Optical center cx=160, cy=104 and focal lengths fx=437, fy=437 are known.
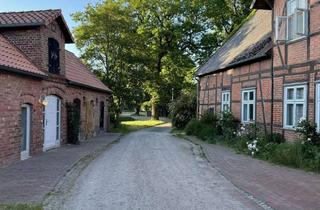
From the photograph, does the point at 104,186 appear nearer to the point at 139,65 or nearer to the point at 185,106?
the point at 185,106

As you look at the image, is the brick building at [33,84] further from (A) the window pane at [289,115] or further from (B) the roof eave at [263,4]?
(A) the window pane at [289,115]

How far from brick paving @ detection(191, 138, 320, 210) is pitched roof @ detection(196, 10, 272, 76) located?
5525 millimetres

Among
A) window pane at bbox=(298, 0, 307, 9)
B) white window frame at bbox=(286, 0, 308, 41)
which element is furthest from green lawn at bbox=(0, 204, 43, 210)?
window pane at bbox=(298, 0, 307, 9)

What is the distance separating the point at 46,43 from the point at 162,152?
633 centimetres

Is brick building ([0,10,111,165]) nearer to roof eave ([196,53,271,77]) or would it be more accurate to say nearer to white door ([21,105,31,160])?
white door ([21,105,31,160])

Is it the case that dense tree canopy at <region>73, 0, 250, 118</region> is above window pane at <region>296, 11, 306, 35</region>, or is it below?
above

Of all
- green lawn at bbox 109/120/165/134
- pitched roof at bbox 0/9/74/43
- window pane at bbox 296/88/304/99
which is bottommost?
green lawn at bbox 109/120/165/134

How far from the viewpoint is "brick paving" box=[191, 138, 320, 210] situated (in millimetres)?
8383

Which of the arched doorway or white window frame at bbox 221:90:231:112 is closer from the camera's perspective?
the arched doorway

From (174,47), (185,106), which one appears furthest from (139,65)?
(174,47)

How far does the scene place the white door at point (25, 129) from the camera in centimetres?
1501

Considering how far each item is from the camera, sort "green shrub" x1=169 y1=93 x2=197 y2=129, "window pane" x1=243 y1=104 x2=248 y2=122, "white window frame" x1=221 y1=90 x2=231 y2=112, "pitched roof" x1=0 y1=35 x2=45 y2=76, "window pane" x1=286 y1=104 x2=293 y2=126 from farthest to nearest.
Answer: "green shrub" x1=169 y1=93 x2=197 y2=129 → "white window frame" x1=221 y1=90 x2=231 y2=112 → "window pane" x1=243 y1=104 x2=248 y2=122 → "window pane" x1=286 y1=104 x2=293 y2=126 → "pitched roof" x1=0 y1=35 x2=45 y2=76

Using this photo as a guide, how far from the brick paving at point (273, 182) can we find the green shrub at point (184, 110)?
20881 mm

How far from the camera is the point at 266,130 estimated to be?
57.3 ft
